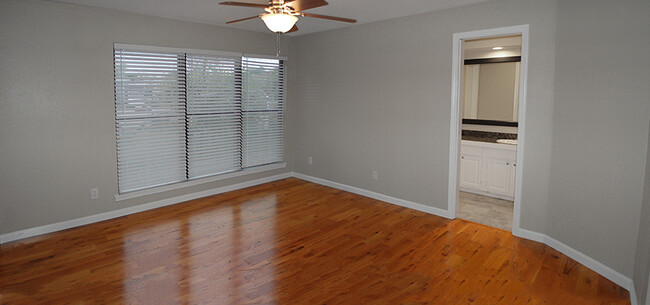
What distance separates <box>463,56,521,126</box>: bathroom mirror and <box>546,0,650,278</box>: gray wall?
6.71ft

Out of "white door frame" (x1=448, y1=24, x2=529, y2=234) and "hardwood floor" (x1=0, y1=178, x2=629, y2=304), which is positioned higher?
"white door frame" (x1=448, y1=24, x2=529, y2=234)

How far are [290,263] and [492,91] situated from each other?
403cm

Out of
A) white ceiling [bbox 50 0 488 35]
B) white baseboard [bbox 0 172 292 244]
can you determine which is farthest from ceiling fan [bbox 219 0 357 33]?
white baseboard [bbox 0 172 292 244]

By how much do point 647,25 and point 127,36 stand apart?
479 centimetres

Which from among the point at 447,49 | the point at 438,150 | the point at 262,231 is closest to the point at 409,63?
the point at 447,49

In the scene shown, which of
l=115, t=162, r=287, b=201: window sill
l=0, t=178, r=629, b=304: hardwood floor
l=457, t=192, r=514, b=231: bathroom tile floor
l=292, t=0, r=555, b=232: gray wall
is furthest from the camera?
l=115, t=162, r=287, b=201: window sill

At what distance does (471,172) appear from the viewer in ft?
18.0

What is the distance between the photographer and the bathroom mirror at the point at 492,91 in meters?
5.44

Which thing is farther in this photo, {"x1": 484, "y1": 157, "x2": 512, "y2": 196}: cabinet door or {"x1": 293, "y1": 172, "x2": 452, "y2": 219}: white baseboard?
{"x1": 484, "y1": 157, "x2": 512, "y2": 196}: cabinet door

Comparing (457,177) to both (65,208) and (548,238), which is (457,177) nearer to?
(548,238)

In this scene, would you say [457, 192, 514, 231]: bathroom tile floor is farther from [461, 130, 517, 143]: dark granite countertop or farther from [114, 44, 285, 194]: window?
[114, 44, 285, 194]: window

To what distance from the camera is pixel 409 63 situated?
4.65 meters

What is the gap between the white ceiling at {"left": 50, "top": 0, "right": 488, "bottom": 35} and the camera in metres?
3.90

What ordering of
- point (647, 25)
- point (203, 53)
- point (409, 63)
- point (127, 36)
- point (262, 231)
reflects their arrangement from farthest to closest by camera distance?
1. point (203, 53)
2. point (409, 63)
3. point (127, 36)
4. point (262, 231)
5. point (647, 25)
